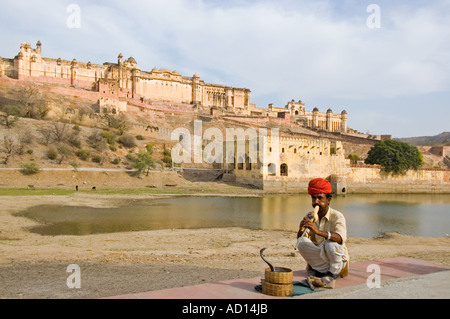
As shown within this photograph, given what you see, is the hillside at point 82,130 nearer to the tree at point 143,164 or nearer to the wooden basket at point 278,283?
the tree at point 143,164

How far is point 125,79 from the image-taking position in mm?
56656

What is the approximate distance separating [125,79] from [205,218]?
4465 centimetres

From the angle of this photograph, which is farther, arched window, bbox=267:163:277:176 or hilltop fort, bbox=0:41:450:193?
hilltop fort, bbox=0:41:450:193

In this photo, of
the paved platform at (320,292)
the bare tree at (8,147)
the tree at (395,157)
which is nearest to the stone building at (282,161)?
the tree at (395,157)

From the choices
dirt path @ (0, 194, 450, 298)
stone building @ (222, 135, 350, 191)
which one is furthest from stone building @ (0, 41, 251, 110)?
dirt path @ (0, 194, 450, 298)

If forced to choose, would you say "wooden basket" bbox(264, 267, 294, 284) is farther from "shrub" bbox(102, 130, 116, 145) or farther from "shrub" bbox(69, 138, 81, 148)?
"shrub" bbox(102, 130, 116, 145)

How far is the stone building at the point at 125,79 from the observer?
49906mm

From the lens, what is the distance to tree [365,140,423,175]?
3838 cm

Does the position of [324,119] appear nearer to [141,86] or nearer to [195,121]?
[195,121]

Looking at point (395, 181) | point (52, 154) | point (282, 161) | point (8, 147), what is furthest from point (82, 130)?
point (395, 181)

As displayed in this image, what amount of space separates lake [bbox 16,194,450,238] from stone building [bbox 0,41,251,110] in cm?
3521
